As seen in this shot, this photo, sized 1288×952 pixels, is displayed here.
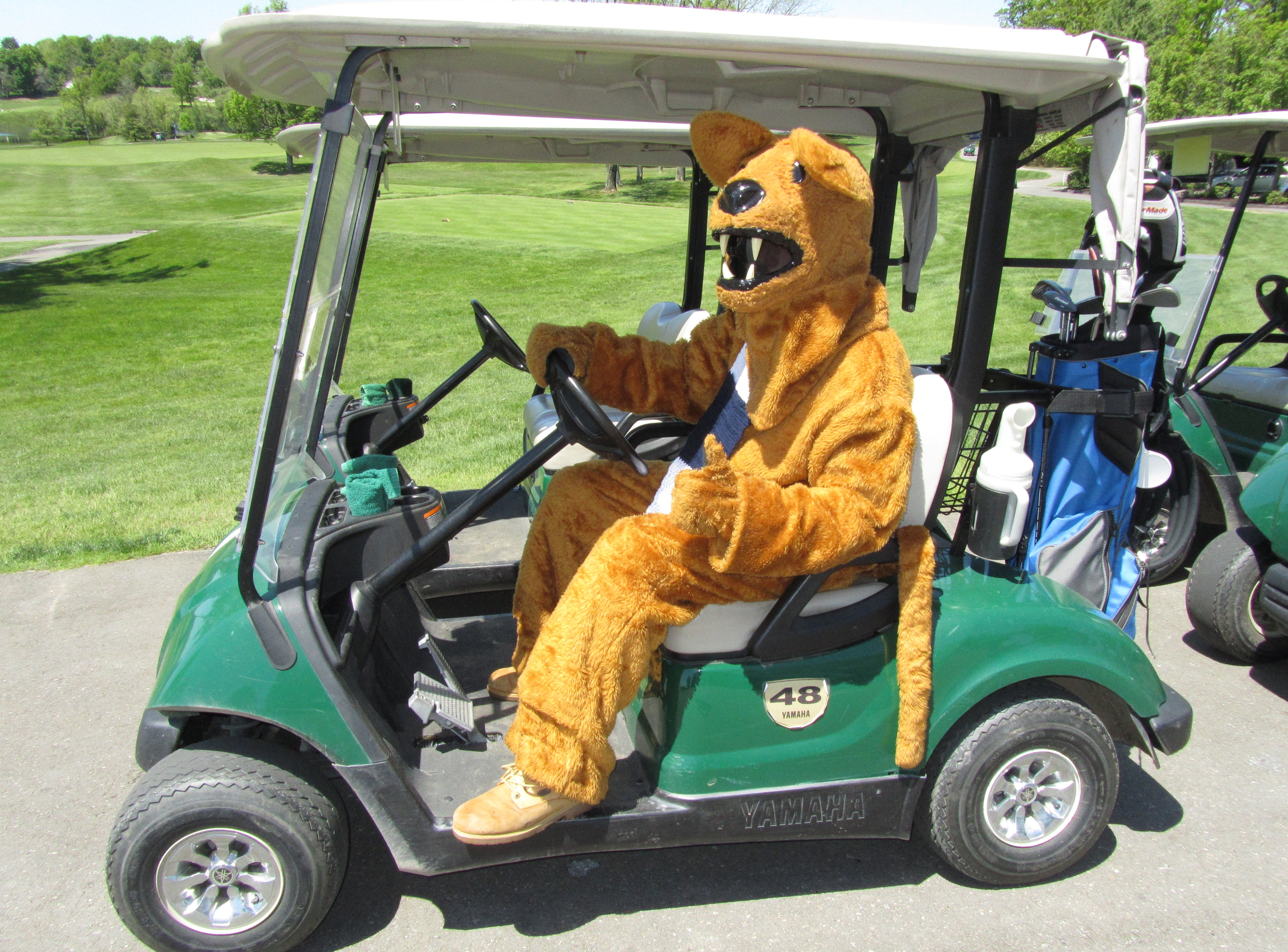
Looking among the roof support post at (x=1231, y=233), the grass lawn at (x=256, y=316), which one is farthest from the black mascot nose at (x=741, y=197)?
the roof support post at (x=1231, y=233)

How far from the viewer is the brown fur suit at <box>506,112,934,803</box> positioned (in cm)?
182

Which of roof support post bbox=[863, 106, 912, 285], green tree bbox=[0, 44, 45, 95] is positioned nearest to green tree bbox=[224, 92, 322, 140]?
roof support post bbox=[863, 106, 912, 285]

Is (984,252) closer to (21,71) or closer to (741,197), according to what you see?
(741,197)

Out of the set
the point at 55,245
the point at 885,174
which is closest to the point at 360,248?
the point at 885,174

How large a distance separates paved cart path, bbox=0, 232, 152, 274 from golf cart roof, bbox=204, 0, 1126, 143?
58.2ft

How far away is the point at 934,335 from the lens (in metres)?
9.78

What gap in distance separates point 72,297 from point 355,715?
15.5 meters

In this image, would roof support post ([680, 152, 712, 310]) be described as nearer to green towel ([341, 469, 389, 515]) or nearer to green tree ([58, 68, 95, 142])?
green towel ([341, 469, 389, 515])

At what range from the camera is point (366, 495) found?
2.27m

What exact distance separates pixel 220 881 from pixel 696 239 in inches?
123

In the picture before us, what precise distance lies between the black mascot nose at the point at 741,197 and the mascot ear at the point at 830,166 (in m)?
0.11

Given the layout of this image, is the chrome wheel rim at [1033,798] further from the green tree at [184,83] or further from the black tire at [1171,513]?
the green tree at [184,83]

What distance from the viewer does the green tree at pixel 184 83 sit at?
217 feet

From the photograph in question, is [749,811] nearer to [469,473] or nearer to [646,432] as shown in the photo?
[646,432]
